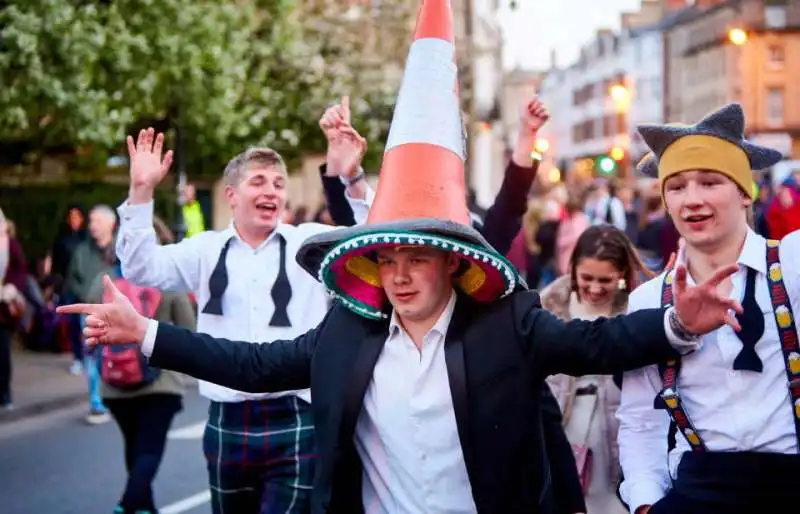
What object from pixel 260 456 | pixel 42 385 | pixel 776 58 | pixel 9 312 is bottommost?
pixel 42 385

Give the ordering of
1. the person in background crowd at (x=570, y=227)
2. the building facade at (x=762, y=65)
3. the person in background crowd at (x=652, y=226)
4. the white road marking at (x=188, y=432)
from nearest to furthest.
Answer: the white road marking at (x=188, y=432) → the person in background crowd at (x=652, y=226) → the person in background crowd at (x=570, y=227) → the building facade at (x=762, y=65)

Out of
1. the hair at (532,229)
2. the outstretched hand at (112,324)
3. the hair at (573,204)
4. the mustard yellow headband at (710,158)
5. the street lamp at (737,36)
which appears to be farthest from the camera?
the street lamp at (737,36)

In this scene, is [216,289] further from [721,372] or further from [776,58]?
[776,58]

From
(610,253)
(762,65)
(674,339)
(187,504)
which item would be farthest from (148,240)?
(762,65)

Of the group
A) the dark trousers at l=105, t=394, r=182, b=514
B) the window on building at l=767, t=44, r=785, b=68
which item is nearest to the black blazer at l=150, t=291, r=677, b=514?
the dark trousers at l=105, t=394, r=182, b=514

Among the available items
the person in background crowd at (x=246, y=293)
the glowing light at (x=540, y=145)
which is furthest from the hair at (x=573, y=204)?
the person in background crowd at (x=246, y=293)

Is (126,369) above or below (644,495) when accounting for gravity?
below

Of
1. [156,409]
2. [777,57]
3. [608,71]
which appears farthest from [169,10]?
[608,71]

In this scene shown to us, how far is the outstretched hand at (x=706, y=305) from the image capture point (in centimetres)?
304

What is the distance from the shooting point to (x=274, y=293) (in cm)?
528

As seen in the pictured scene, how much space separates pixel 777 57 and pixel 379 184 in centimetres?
7300

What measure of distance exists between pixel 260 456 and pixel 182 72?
12854mm

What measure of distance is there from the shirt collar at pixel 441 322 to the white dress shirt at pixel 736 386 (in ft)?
1.63

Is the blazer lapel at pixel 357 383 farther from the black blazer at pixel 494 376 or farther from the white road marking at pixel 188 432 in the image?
the white road marking at pixel 188 432
